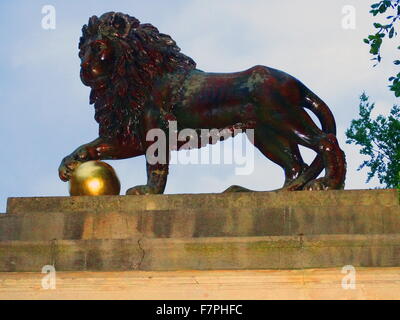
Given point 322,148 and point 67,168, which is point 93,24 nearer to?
point 67,168

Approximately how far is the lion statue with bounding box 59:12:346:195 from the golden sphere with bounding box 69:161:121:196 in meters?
0.30

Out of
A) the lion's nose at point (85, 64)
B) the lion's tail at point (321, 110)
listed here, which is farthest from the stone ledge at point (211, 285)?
the lion's nose at point (85, 64)

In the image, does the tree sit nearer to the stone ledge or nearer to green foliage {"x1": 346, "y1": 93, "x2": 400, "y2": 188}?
green foliage {"x1": 346, "y1": 93, "x2": 400, "y2": 188}

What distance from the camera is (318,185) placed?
10102mm

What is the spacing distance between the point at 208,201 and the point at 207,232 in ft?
1.64

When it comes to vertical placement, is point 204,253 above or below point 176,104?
below

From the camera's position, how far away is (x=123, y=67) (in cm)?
1127

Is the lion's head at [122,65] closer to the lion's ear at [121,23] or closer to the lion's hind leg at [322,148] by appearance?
the lion's ear at [121,23]

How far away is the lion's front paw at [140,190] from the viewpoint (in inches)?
411

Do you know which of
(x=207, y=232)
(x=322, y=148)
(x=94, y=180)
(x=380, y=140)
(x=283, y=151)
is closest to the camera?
(x=207, y=232)

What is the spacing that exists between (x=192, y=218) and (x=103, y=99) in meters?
2.87

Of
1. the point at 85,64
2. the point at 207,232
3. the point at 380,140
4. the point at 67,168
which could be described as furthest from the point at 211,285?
the point at 380,140

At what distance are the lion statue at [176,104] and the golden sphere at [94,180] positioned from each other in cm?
30

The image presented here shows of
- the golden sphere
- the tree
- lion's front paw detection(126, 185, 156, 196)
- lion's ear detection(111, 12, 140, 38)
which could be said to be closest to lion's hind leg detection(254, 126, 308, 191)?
lion's front paw detection(126, 185, 156, 196)
